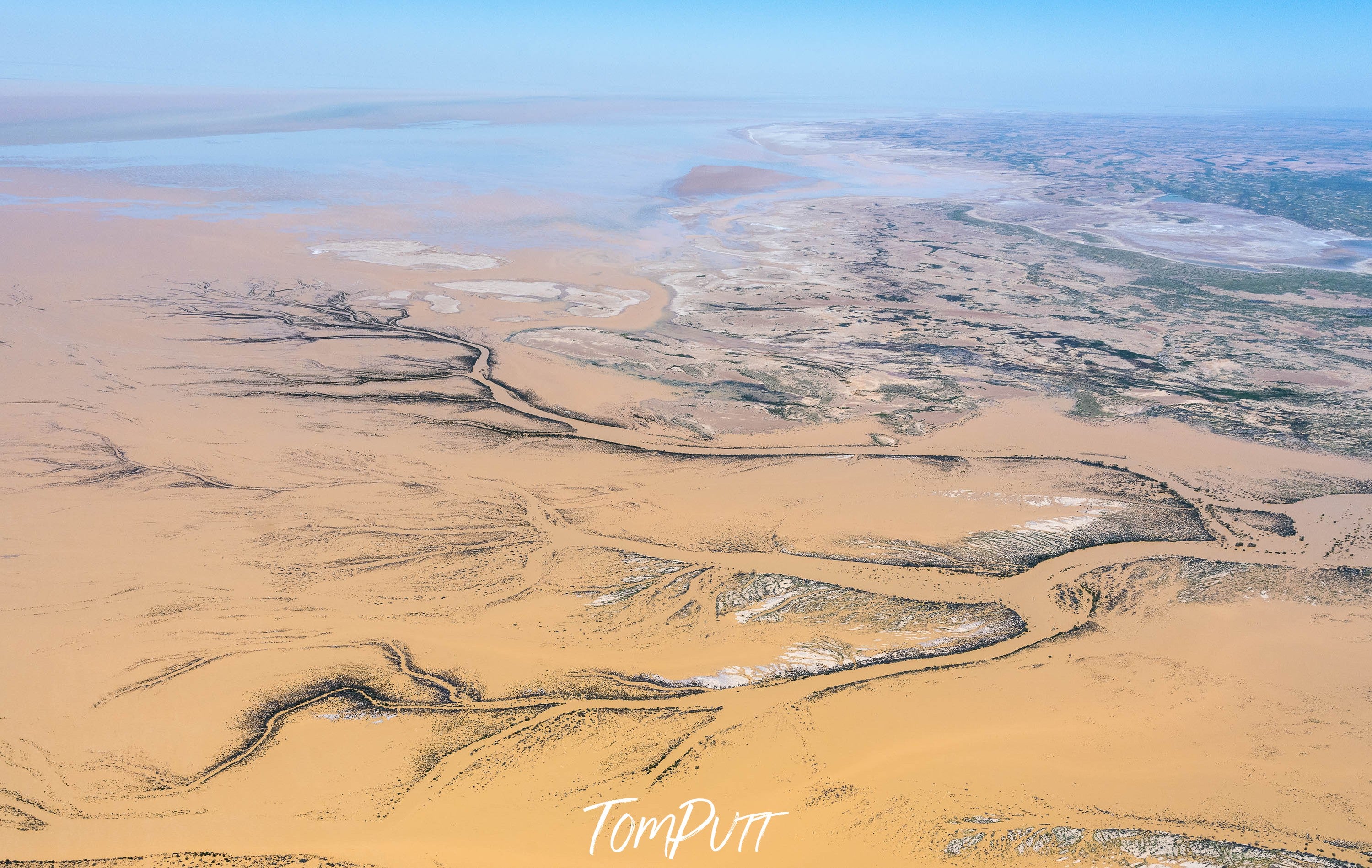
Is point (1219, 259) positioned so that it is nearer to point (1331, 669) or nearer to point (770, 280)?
point (770, 280)

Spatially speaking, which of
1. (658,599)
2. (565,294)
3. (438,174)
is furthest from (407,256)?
(658,599)

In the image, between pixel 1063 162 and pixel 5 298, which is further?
pixel 1063 162

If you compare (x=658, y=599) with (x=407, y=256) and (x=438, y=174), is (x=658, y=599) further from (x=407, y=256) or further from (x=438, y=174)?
(x=438, y=174)

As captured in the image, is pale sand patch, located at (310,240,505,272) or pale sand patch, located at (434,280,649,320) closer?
pale sand patch, located at (434,280,649,320)

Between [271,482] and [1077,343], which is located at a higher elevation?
[1077,343]

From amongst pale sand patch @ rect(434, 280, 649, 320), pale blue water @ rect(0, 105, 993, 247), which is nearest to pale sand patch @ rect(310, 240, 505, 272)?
pale blue water @ rect(0, 105, 993, 247)

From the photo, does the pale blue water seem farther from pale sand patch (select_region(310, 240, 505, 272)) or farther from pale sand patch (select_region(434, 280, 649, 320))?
pale sand patch (select_region(434, 280, 649, 320))

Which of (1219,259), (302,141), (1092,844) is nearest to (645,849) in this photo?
(1092,844)

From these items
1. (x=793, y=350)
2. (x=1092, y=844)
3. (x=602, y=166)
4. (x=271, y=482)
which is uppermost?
(x=602, y=166)
